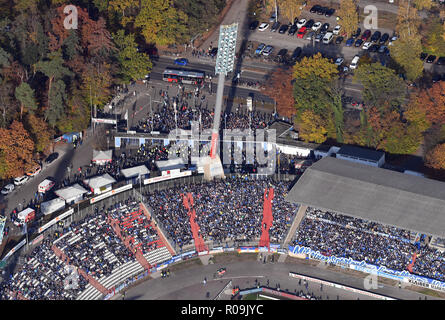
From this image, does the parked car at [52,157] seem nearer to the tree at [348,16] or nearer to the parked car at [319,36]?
the parked car at [319,36]

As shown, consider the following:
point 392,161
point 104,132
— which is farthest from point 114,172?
point 392,161

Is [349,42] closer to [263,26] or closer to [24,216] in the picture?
[263,26]

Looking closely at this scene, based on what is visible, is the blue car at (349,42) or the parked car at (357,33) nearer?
the blue car at (349,42)

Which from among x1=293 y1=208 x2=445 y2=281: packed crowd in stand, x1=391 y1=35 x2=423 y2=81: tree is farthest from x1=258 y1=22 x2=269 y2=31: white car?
x1=293 y1=208 x2=445 y2=281: packed crowd in stand

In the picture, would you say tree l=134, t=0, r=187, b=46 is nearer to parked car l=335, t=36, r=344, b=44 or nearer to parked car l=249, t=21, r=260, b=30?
parked car l=249, t=21, r=260, b=30

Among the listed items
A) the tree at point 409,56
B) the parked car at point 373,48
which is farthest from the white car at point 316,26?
the tree at point 409,56
